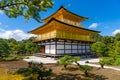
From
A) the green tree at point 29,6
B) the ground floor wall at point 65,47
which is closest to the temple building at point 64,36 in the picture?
the ground floor wall at point 65,47

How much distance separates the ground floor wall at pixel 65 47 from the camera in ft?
86.0

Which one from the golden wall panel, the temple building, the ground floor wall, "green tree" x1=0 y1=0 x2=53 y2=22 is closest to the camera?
"green tree" x1=0 y1=0 x2=53 y2=22

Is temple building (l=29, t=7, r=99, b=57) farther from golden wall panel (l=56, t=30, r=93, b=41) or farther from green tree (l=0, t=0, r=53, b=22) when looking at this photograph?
green tree (l=0, t=0, r=53, b=22)

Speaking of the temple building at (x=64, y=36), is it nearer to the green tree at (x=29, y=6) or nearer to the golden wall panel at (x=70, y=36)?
the golden wall panel at (x=70, y=36)

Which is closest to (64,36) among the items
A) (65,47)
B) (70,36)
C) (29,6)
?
(70,36)

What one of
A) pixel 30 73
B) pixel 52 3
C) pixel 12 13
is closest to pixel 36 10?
pixel 52 3

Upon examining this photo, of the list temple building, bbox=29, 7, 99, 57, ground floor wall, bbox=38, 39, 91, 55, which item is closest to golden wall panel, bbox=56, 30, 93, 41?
temple building, bbox=29, 7, 99, 57

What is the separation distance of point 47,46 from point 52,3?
17.4m

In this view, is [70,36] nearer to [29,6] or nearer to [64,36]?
[64,36]

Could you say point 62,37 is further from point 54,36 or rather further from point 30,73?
point 30,73

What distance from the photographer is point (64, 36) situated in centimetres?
2622

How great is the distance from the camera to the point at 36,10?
497 inches

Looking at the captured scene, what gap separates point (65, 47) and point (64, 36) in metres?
2.23

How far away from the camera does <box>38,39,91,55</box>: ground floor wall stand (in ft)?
86.0
